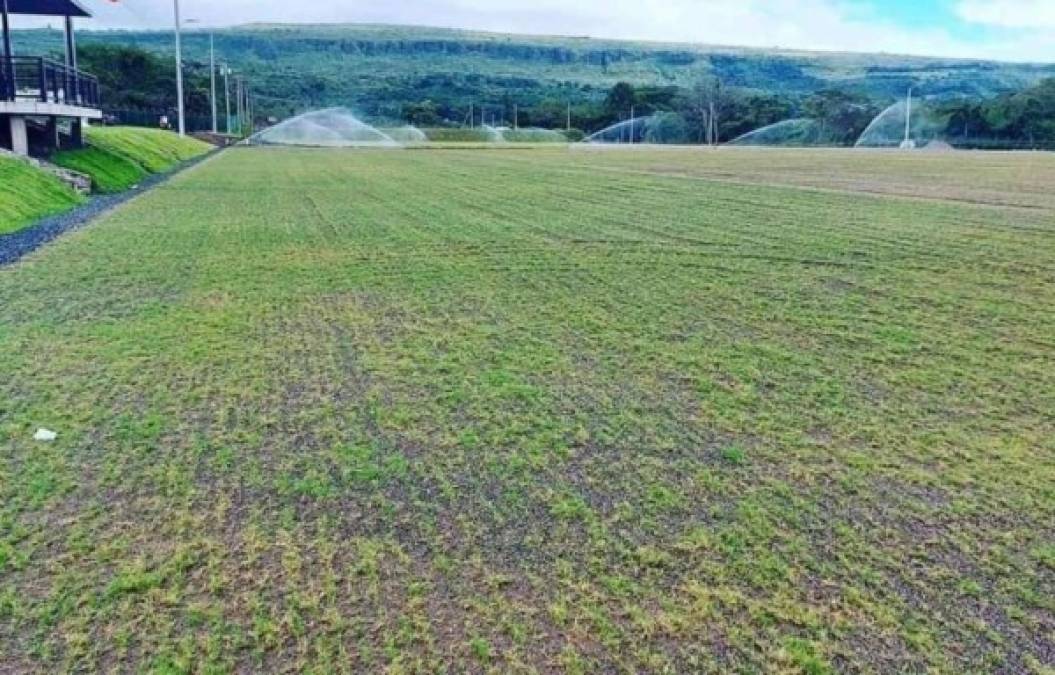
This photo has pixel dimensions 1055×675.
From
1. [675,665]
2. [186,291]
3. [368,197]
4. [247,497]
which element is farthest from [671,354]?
[368,197]

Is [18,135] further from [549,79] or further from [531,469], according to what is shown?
[549,79]

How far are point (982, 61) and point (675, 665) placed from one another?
653 ft

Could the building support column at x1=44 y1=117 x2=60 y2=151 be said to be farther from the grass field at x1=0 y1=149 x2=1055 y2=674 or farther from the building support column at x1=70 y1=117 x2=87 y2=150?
the grass field at x1=0 y1=149 x2=1055 y2=674

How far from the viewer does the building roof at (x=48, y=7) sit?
21.8 m

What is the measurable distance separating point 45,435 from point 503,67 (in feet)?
500

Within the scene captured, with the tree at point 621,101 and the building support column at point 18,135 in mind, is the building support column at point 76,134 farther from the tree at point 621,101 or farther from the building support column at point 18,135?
the tree at point 621,101

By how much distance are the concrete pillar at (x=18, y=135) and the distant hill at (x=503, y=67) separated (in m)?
90.5

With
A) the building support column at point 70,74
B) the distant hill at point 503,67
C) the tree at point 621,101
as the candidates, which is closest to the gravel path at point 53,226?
the building support column at point 70,74

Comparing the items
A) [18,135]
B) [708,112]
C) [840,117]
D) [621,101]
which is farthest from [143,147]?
[621,101]

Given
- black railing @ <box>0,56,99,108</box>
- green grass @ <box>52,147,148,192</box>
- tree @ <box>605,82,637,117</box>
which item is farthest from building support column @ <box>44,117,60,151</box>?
tree @ <box>605,82,637,117</box>

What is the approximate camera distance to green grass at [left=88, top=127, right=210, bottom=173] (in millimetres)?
24734

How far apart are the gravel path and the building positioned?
2.25m

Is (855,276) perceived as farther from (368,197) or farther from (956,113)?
(956,113)

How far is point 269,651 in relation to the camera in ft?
8.54
